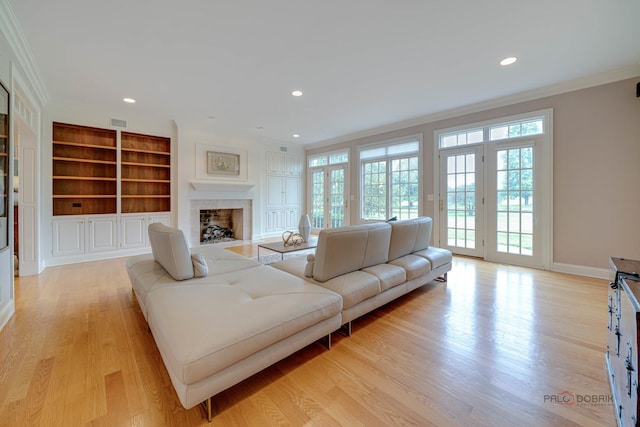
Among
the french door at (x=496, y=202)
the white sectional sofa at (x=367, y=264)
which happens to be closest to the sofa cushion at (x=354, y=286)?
the white sectional sofa at (x=367, y=264)

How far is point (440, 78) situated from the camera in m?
3.49

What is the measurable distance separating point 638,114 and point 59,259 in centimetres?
852

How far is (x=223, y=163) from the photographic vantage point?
6.06 meters

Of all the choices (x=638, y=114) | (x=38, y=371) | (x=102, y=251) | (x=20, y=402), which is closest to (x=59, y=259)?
(x=102, y=251)

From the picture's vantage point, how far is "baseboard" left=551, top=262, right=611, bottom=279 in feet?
11.5

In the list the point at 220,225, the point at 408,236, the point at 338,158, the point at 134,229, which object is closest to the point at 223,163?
the point at 220,225

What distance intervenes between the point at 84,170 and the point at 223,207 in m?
2.54

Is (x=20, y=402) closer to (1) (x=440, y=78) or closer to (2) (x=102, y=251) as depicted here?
(2) (x=102, y=251)

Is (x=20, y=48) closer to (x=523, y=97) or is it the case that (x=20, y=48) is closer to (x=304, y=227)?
(x=304, y=227)

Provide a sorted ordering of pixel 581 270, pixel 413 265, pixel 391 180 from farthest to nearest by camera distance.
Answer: pixel 391 180, pixel 581 270, pixel 413 265

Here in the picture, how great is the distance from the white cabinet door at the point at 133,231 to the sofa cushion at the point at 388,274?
471cm

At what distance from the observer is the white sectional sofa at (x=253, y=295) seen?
1.29m

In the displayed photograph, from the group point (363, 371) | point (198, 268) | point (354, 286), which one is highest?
point (198, 268)

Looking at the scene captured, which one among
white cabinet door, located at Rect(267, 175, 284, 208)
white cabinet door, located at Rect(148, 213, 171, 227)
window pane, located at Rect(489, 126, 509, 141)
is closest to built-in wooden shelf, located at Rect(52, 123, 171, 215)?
white cabinet door, located at Rect(148, 213, 171, 227)
